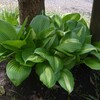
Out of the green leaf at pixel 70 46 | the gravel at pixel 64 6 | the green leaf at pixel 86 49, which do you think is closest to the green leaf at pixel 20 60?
the green leaf at pixel 70 46

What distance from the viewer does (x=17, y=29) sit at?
2828 millimetres

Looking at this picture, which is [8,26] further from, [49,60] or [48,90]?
[48,90]

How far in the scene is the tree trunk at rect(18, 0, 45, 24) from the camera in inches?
119

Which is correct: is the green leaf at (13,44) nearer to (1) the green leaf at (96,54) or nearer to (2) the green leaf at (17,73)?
(2) the green leaf at (17,73)

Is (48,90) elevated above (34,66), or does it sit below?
below

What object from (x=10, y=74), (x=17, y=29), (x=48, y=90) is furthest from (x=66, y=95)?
(x=17, y=29)

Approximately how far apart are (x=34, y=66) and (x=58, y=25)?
0.48 m

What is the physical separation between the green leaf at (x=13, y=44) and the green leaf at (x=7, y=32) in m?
0.08

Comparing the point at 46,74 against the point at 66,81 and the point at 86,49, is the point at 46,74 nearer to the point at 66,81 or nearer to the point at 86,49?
the point at 66,81

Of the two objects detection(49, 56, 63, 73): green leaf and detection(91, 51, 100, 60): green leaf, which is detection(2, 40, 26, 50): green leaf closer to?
detection(49, 56, 63, 73): green leaf

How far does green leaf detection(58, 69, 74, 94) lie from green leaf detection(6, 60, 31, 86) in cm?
29

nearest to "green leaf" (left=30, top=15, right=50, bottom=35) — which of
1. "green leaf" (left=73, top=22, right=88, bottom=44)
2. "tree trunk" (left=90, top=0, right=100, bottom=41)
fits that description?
"green leaf" (left=73, top=22, right=88, bottom=44)

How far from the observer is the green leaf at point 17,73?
2547 mm

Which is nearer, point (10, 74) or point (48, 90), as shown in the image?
point (10, 74)
